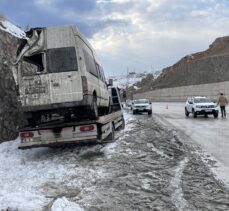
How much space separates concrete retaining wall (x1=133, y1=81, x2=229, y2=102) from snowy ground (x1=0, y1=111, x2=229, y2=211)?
5878 centimetres

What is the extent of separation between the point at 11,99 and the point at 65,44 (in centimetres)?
385

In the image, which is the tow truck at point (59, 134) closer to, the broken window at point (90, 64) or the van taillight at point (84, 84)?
the van taillight at point (84, 84)

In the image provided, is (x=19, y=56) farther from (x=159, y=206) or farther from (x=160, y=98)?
(x=160, y=98)

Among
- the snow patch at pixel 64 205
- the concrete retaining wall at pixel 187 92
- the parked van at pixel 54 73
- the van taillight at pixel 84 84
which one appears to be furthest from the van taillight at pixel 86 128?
the concrete retaining wall at pixel 187 92

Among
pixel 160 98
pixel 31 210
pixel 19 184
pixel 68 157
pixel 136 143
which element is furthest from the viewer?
pixel 160 98

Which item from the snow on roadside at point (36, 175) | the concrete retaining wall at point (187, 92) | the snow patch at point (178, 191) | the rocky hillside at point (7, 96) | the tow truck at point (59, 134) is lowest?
the concrete retaining wall at point (187, 92)

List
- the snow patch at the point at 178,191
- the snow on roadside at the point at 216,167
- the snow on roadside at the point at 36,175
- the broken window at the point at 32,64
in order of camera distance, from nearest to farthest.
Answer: the snow patch at the point at 178,191 < the snow on roadside at the point at 36,175 < the snow on roadside at the point at 216,167 < the broken window at the point at 32,64

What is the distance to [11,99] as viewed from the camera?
50.3ft

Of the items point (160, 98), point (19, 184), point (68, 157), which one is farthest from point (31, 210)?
point (160, 98)

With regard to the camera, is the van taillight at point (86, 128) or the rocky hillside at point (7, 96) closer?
the van taillight at point (86, 128)

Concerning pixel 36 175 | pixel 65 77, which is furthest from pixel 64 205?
pixel 65 77


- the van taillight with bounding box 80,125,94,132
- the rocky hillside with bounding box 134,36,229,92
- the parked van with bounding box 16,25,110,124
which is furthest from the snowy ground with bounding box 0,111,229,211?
the rocky hillside with bounding box 134,36,229,92

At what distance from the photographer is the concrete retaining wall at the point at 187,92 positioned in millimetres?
72938

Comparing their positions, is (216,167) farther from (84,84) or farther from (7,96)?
(7,96)
